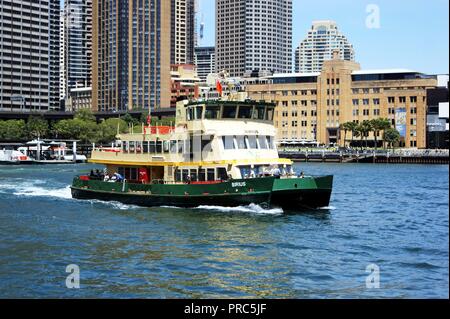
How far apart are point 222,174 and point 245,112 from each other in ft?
16.3

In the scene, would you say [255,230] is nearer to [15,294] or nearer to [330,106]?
[15,294]

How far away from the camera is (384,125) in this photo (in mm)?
167750

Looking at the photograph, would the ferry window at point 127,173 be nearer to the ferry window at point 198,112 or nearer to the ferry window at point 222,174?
the ferry window at point 198,112

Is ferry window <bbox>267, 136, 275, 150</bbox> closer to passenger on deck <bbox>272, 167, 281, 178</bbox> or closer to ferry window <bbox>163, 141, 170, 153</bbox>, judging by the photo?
passenger on deck <bbox>272, 167, 281, 178</bbox>

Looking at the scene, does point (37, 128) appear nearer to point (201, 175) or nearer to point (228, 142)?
point (201, 175)

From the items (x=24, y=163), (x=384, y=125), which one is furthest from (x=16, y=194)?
(x=384, y=125)

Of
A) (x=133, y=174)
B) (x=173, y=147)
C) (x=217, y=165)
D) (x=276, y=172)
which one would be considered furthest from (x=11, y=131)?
(x=276, y=172)

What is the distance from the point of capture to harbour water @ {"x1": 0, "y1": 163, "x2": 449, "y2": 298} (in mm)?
25984

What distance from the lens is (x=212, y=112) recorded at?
50375mm

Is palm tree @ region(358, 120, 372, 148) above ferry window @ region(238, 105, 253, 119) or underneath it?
underneath

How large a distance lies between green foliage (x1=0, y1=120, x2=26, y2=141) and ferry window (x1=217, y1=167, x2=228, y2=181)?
152 metres

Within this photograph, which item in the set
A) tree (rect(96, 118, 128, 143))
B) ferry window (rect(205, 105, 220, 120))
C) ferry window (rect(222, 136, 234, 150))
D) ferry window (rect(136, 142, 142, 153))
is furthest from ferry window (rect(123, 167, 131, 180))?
tree (rect(96, 118, 128, 143))

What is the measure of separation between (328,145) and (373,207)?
452 ft

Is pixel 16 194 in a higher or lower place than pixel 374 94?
lower
